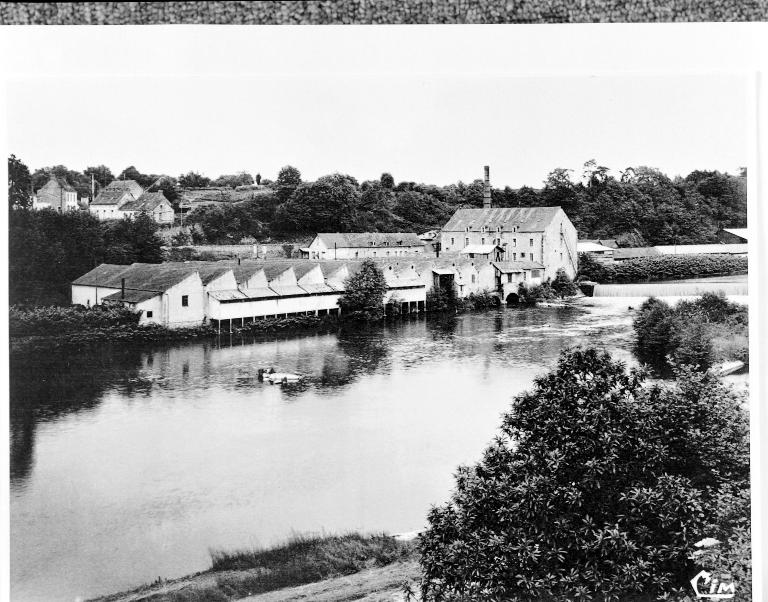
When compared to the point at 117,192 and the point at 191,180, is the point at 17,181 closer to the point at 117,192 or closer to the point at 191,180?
the point at 117,192

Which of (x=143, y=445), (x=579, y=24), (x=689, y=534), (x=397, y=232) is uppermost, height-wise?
(x=579, y=24)

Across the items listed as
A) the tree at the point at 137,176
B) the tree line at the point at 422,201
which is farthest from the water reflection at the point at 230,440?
the tree at the point at 137,176

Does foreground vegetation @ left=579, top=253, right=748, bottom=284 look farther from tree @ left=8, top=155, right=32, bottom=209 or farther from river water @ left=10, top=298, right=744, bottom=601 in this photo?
tree @ left=8, top=155, right=32, bottom=209

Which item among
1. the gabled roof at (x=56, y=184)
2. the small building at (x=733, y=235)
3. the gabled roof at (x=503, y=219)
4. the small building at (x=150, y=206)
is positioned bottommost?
the small building at (x=733, y=235)

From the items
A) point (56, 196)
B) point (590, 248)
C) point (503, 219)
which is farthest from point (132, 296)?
point (590, 248)

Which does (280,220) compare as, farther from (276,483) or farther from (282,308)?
(276,483)

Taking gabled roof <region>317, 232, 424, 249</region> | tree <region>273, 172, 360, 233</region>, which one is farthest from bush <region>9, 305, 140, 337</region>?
gabled roof <region>317, 232, 424, 249</region>

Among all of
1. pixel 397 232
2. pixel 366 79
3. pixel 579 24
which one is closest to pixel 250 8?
pixel 366 79

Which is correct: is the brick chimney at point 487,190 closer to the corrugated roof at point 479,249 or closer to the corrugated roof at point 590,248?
the corrugated roof at point 479,249
